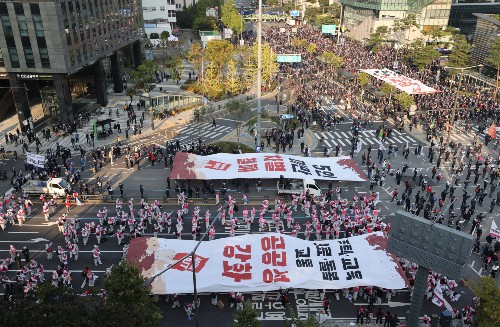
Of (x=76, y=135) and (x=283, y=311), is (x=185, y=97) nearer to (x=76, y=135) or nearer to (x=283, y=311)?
(x=76, y=135)

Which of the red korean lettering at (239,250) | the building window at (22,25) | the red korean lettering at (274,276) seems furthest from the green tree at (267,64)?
the red korean lettering at (274,276)

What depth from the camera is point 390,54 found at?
9538 cm

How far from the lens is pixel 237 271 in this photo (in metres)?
26.6

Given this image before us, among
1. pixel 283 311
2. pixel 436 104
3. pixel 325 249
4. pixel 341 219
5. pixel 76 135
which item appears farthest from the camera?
pixel 436 104

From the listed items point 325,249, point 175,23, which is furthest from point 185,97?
point 175,23

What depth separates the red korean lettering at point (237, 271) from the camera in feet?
86.0

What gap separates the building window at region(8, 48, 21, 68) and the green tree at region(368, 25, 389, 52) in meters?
68.8

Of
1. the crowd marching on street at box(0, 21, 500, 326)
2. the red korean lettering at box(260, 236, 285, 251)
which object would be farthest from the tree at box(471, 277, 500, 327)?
the red korean lettering at box(260, 236, 285, 251)

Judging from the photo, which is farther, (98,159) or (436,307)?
(98,159)

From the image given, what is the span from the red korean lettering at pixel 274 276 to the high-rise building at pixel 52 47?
134 ft

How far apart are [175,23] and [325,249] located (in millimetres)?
116263

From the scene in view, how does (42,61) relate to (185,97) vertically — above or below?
above

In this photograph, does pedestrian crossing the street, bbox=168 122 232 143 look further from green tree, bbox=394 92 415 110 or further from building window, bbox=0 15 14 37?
green tree, bbox=394 92 415 110

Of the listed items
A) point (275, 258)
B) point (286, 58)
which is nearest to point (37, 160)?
point (275, 258)
